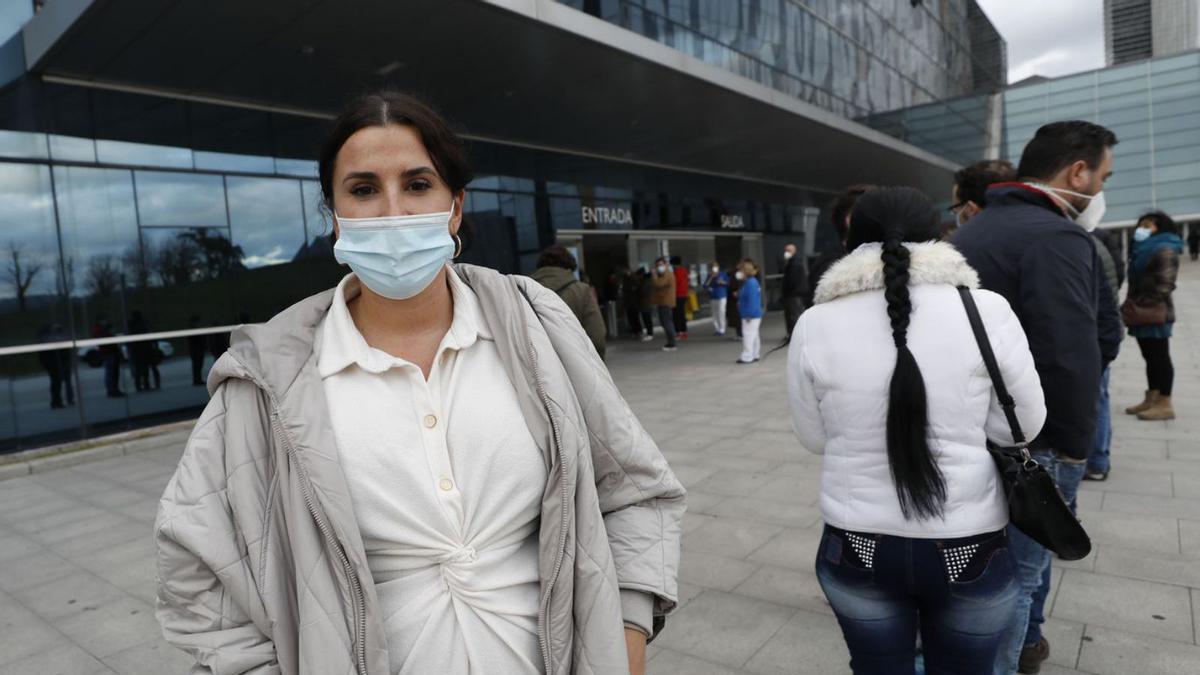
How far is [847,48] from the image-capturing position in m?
23.7

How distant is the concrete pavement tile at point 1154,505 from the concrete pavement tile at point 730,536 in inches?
85.3

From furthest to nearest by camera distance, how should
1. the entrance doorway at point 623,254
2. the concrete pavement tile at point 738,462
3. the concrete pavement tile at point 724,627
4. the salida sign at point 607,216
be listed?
1. the entrance doorway at point 623,254
2. the salida sign at point 607,216
3. the concrete pavement tile at point 738,462
4. the concrete pavement tile at point 724,627

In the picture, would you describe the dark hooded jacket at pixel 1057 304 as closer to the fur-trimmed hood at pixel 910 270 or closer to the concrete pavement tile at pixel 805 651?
the fur-trimmed hood at pixel 910 270

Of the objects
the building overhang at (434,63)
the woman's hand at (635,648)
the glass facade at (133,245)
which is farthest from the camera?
the glass facade at (133,245)

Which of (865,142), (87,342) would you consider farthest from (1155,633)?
(865,142)

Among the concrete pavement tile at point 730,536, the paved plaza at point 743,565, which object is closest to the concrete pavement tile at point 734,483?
the paved plaza at point 743,565

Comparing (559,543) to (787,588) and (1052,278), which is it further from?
(787,588)

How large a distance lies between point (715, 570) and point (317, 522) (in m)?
3.17

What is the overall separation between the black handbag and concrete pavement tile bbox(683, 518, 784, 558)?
7.93 ft

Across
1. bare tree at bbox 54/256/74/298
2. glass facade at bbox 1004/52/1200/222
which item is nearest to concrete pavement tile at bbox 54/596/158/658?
bare tree at bbox 54/256/74/298

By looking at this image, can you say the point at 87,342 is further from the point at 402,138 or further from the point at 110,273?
the point at 402,138

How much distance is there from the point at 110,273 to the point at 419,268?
9.56 metres

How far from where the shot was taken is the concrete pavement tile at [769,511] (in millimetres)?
4762

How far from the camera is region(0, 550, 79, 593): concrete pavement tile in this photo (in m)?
4.64
